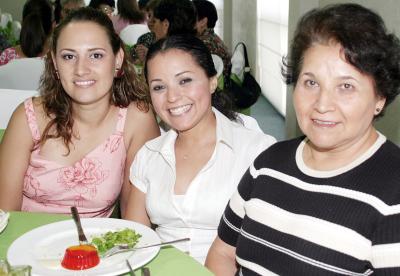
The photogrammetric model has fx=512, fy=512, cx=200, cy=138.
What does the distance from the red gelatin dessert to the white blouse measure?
475 mm

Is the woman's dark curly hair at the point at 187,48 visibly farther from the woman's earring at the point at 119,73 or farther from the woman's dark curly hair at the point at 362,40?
the woman's dark curly hair at the point at 362,40

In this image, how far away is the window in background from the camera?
583 centimetres

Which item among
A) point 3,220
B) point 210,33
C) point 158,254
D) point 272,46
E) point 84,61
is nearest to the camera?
point 158,254

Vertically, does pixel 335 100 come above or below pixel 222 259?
above

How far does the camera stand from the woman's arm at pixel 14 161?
1912 millimetres

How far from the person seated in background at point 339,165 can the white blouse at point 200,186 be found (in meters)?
0.37

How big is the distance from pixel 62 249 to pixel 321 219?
0.65 meters

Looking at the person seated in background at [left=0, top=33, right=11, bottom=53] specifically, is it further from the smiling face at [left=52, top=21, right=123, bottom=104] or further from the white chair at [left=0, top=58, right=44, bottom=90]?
the smiling face at [left=52, top=21, right=123, bottom=104]

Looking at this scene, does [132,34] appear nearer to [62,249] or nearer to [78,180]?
[78,180]

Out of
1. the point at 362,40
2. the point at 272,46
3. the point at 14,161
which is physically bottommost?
the point at 272,46

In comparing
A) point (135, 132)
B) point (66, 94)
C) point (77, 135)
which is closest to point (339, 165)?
point (135, 132)

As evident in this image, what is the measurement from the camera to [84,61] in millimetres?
1909

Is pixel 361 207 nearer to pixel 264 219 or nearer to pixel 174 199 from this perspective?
pixel 264 219

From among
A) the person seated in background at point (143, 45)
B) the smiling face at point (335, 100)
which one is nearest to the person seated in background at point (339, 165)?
the smiling face at point (335, 100)
